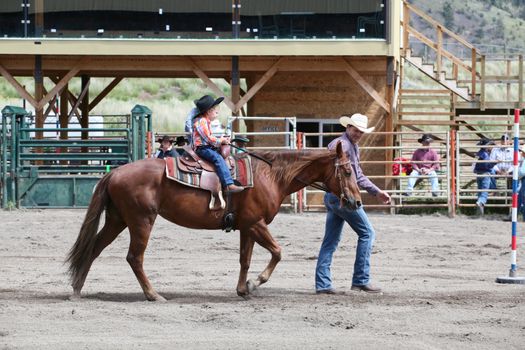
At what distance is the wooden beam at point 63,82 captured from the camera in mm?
24141

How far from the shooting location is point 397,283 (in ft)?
40.2

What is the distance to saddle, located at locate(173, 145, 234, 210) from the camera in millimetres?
10680

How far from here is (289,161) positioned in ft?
35.9

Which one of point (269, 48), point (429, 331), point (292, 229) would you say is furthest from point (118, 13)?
point (429, 331)

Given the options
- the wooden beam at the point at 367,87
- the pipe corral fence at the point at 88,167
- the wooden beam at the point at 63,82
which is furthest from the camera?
the wooden beam at the point at 63,82

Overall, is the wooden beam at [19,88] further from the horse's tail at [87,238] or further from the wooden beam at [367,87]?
the horse's tail at [87,238]

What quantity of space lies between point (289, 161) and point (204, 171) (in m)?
0.86

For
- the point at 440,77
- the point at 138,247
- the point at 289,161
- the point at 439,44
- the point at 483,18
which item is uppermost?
the point at 483,18

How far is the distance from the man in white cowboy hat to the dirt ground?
0.57ft

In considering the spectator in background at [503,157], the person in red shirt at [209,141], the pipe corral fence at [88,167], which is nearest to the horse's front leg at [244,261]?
the person in red shirt at [209,141]

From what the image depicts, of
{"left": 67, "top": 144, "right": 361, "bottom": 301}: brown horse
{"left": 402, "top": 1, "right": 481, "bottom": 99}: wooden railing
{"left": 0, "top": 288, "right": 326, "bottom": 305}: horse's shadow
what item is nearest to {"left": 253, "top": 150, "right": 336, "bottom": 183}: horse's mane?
{"left": 67, "top": 144, "right": 361, "bottom": 301}: brown horse

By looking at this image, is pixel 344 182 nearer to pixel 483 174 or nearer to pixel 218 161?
pixel 218 161

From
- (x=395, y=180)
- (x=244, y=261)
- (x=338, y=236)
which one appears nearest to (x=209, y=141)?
(x=244, y=261)

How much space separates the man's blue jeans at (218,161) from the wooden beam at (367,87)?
13.5 meters
